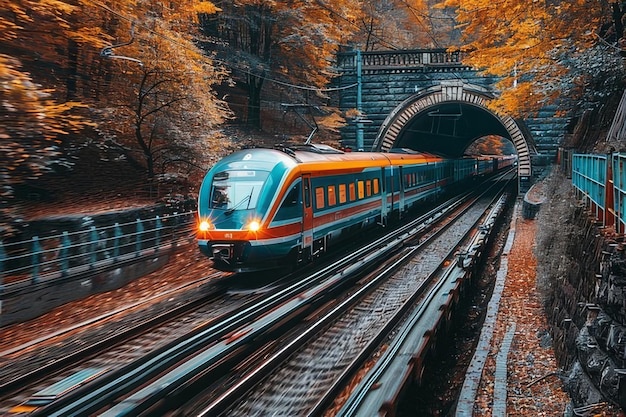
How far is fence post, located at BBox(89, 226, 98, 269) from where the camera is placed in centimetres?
1259

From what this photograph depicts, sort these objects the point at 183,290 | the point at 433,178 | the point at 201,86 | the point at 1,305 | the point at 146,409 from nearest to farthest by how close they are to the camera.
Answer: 1. the point at 146,409
2. the point at 1,305
3. the point at 183,290
4. the point at 201,86
5. the point at 433,178

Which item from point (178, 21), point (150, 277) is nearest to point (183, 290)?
point (150, 277)

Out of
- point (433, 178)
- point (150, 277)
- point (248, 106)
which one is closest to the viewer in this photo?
point (150, 277)

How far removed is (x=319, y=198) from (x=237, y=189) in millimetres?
2615

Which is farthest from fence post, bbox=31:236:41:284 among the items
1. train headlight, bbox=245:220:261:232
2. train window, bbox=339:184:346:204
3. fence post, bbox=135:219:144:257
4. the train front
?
train window, bbox=339:184:346:204

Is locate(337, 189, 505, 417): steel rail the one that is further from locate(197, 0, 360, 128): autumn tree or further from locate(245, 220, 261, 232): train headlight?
locate(197, 0, 360, 128): autumn tree

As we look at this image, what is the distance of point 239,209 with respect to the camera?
12.0m

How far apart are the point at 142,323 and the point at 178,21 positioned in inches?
490

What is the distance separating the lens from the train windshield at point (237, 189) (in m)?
12.1

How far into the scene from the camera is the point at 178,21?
61.8 feet

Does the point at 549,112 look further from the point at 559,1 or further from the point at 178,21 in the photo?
the point at 178,21

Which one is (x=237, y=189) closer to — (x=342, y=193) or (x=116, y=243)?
(x=116, y=243)

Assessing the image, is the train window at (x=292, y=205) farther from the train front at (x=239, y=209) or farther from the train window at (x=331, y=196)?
the train window at (x=331, y=196)

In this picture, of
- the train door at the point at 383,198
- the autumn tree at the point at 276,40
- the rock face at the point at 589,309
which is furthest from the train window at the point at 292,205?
the autumn tree at the point at 276,40
